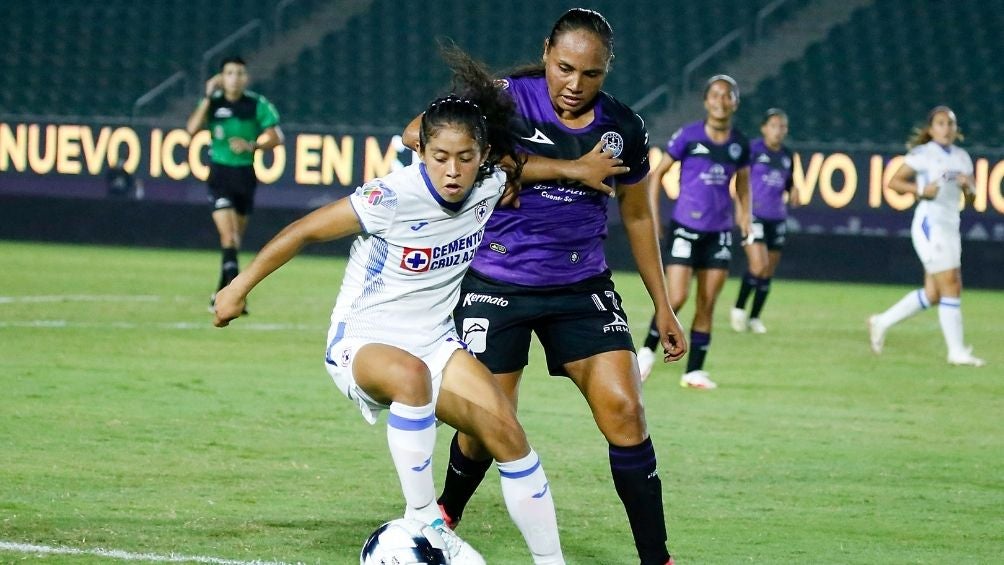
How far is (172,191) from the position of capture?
24.1 metres

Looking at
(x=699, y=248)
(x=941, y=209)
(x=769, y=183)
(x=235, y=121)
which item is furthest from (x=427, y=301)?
(x=769, y=183)

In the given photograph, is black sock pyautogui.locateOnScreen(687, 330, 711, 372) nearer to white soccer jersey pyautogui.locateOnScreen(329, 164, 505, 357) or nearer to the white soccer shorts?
the white soccer shorts

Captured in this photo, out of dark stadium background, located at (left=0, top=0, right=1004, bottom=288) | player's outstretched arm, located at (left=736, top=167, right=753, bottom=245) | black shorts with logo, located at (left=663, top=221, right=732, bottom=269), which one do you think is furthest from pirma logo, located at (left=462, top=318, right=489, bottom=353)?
dark stadium background, located at (left=0, top=0, right=1004, bottom=288)

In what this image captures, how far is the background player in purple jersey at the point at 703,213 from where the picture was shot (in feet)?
35.1

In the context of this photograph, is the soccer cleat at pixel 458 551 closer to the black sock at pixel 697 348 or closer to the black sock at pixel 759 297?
the black sock at pixel 697 348

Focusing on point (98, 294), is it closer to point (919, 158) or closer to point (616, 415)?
point (919, 158)

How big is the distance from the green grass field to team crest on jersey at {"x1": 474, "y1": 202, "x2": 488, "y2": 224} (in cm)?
126

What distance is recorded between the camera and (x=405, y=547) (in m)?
4.68

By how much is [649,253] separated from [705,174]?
5.86 metres

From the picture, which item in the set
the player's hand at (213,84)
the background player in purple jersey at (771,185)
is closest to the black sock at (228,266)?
the player's hand at (213,84)

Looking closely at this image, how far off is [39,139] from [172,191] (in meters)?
2.35

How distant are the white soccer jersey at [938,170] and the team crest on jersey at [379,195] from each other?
346 inches

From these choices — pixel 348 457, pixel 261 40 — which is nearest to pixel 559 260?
pixel 348 457

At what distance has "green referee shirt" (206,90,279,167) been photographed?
50.1ft
